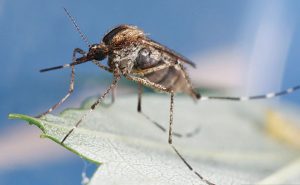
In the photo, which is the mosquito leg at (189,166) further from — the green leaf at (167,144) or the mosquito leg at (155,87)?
the mosquito leg at (155,87)

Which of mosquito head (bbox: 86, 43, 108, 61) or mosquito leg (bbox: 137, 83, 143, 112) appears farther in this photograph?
Result: mosquito leg (bbox: 137, 83, 143, 112)

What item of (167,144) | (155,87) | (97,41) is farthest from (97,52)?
(167,144)

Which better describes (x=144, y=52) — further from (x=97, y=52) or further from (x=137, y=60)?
(x=97, y=52)

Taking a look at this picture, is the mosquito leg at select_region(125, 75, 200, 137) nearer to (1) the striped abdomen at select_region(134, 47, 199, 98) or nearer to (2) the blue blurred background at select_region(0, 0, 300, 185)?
(1) the striped abdomen at select_region(134, 47, 199, 98)

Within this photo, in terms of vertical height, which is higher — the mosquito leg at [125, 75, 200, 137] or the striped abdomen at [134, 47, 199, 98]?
the striped abdomen at [134, 47, 199, 98]

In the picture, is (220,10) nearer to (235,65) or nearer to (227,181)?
(235,65)

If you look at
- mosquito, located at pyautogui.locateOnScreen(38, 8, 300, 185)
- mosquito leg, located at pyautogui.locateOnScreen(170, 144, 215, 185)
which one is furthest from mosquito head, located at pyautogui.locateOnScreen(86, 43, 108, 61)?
mosquito leg, located at pyautogui.locateOnScreen(170, 144, 215, 185)

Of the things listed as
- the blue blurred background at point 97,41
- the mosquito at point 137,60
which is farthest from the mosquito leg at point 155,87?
the blue blurred background at point 97,41
